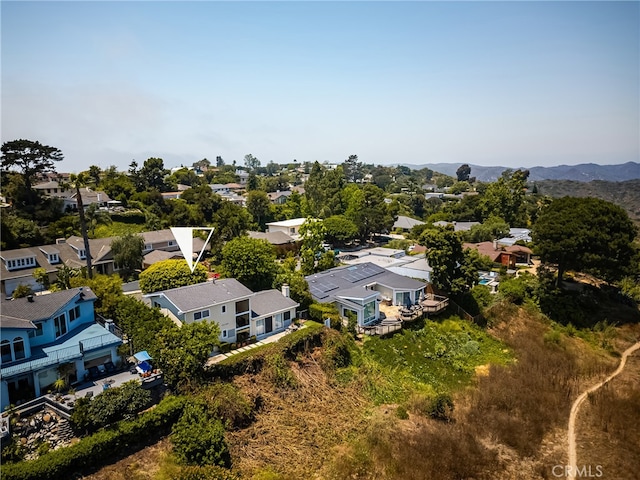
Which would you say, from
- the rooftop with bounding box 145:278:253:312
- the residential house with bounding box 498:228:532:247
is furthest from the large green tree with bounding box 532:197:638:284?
the rooftop with bounding box 145:278:253:312

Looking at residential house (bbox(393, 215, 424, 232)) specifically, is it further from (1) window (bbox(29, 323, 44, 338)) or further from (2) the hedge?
(1) window (bbox(29, 323, 44, 338))

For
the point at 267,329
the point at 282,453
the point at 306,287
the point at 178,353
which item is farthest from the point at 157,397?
the point at 306,287

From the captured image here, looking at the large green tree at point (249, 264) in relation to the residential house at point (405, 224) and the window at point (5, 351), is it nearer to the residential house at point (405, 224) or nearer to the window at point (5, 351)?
the window at point (5, 351)

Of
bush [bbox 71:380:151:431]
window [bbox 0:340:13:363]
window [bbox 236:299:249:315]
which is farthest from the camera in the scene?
window [bbox 236:299:249:315]

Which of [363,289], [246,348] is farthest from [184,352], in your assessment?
[363,289]

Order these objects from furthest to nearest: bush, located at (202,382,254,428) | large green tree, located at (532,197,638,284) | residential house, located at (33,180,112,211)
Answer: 1. residential house, located at (33,180,112,211)
2. large green tree, located at (532,197,638,284)
3. bush, located at (202,382,254,428)

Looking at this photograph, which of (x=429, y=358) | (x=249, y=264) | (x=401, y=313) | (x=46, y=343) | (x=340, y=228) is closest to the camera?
(x=46, y=343)

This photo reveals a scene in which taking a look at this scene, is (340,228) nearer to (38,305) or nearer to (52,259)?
(52,259)
